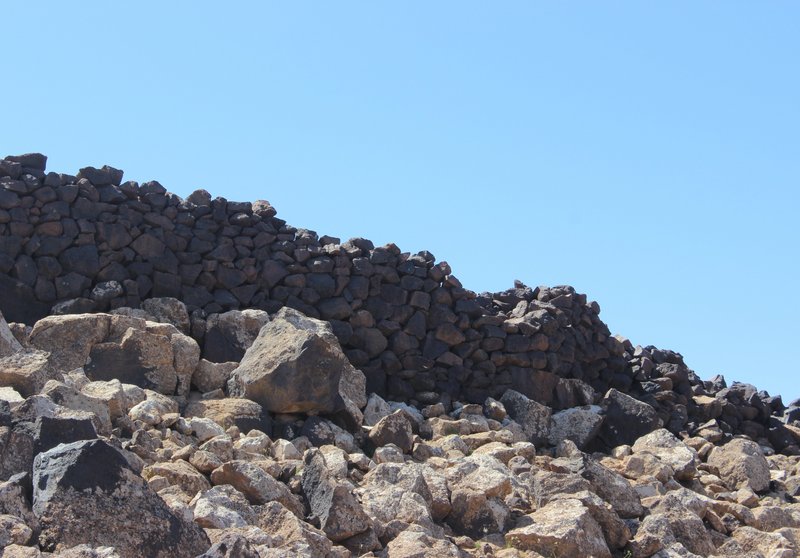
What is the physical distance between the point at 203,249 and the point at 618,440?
5351 mm

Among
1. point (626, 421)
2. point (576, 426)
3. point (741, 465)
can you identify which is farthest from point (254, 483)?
point (626, 421)

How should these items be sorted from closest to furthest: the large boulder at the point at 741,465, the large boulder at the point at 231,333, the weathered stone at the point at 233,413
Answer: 1. the weathered stone at the point at 233,413
2. the large boulder at the point at 741,465
3. the large boulder at the point at 231,333

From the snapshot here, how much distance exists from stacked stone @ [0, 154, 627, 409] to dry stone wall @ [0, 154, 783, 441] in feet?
0.05

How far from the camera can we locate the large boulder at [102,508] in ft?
20.1

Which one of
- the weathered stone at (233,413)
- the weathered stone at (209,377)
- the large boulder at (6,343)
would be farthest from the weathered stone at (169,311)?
the large boulder at (6,343)

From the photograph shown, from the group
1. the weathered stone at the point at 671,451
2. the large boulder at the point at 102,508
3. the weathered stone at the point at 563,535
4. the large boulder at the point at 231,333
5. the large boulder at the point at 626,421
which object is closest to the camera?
the large boulder at the point at 102,508

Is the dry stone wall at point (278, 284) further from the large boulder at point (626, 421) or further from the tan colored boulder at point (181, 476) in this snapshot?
the tan colored boulder at point (181, 476)

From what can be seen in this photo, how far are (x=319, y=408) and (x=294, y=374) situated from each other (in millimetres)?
442

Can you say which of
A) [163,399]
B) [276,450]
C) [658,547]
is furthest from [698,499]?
[163,399]

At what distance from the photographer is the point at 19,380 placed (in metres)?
8.64

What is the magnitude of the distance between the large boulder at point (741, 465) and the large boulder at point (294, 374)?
4.25 meters

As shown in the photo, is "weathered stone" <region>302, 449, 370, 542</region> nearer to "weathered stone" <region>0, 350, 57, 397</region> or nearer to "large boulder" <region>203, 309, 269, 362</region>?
"weathered stone" <region>0, 350, 57, 397</region>

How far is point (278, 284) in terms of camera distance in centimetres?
1307

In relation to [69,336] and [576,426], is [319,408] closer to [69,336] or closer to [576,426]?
[69,336]
